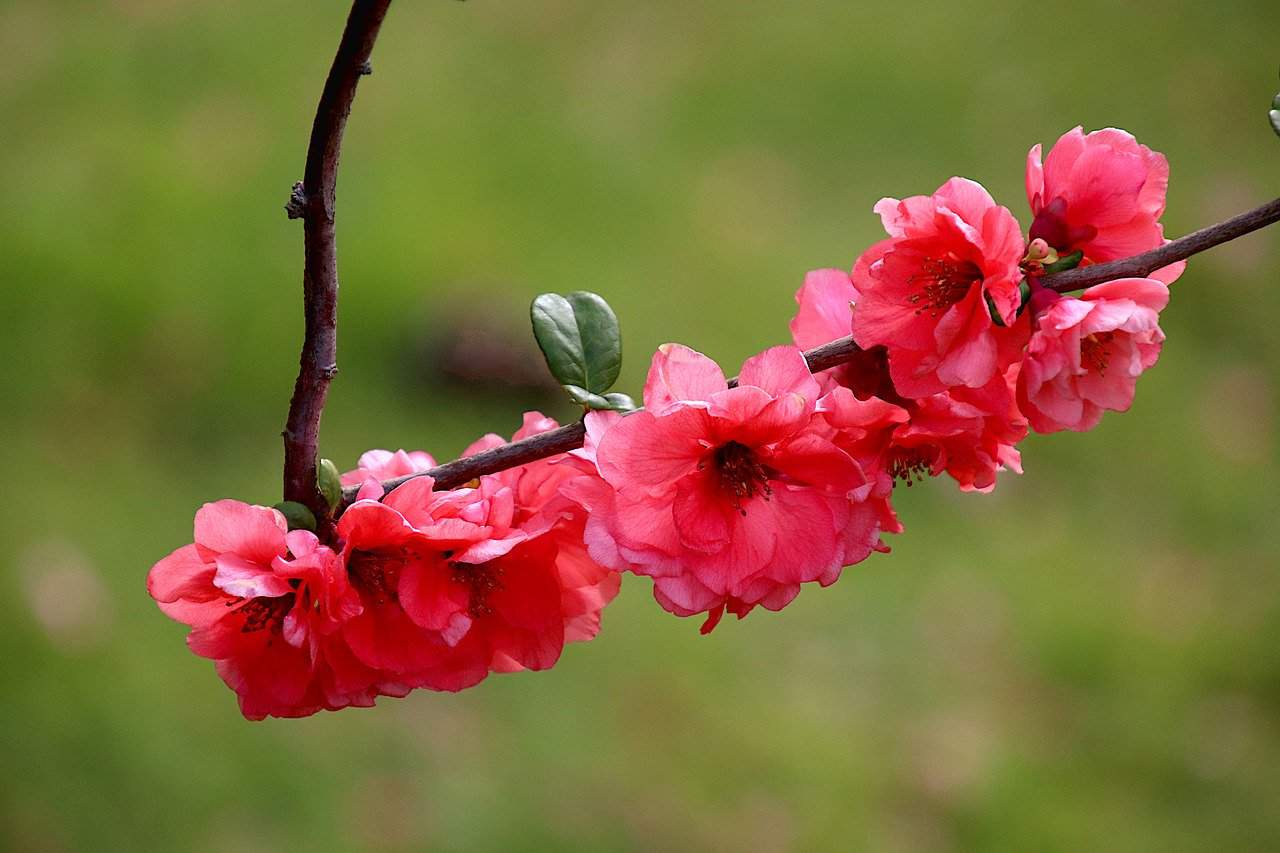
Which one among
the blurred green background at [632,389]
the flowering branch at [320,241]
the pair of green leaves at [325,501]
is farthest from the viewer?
the blurred green background at [632,389]

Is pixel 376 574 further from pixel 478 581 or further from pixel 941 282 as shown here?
pixel 941 282

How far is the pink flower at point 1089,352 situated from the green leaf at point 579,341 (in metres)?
0.25

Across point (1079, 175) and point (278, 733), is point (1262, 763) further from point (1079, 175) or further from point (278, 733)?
point (1079, 175)

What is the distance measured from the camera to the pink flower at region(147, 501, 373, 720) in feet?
2.11

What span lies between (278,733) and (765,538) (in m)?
1.56

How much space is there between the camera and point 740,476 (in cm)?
68

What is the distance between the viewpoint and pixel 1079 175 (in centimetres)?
69

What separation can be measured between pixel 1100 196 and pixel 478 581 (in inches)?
16.0

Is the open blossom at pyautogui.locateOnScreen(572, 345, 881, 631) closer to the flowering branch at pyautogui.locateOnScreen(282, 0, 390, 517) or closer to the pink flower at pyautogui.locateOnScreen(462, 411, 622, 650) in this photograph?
the pink flower at pyautogui.locateOnScreen(462, 411, 622, 650)

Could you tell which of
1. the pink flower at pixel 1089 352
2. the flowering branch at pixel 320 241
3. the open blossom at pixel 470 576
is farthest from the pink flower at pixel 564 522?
the pink flower at pixel 1089 352

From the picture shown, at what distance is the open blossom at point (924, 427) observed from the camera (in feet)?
2.11

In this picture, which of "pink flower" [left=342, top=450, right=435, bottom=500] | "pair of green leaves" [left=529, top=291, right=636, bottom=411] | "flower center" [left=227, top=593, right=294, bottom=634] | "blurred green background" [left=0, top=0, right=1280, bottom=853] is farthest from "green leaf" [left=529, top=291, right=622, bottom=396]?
"blurred green background" [left=0, top=0, right=1280, bottom=853]

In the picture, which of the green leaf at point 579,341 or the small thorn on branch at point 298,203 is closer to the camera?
the small thorn on branch at point 298,203

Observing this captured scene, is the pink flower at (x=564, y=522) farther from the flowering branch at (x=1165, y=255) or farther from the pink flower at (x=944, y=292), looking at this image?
the flowering branch at (x=1165, y=255)
